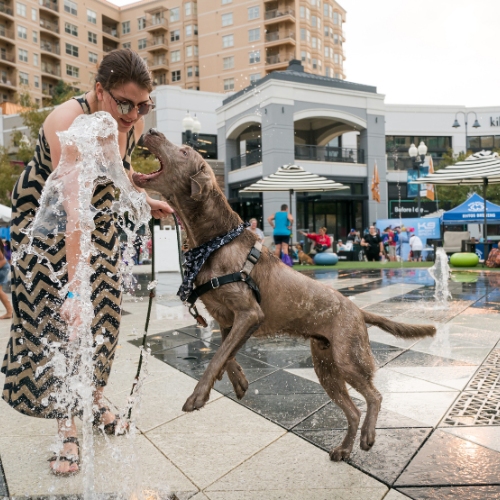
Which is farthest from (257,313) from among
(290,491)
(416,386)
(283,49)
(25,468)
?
(283,49)

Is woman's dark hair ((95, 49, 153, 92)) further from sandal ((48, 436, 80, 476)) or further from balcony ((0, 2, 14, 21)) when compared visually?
balcony ((0, 2, 14, 21))

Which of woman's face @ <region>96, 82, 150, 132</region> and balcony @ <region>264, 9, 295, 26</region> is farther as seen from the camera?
balcony @ <region>264, 9, 295, 26</region>

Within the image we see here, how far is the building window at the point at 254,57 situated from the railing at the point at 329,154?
74.2 ft

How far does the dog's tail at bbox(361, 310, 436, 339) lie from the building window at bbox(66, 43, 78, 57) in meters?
60.7

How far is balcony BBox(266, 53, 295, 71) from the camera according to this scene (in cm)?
4716

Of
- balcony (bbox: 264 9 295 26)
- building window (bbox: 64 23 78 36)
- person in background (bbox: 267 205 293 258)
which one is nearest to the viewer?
person in background (bbox: 267 205 293 258)

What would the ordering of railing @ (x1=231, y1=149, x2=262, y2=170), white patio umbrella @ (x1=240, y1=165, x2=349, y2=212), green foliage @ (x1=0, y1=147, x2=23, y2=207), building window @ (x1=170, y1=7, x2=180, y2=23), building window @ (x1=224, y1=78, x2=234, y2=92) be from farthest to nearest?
building window @ (x1=170, y1=7, x2=180, y2=23) < building window @ (x1=224, y1=78, x2=234, y2=92) < railing @ (x1=231, y1=149, x2=262, y2=170) < green foliage @ (x1=0, y1=147, x2=23, y2=207) < white patio umbrella @ (x1=240, y1=165, x2=349, y2=212)

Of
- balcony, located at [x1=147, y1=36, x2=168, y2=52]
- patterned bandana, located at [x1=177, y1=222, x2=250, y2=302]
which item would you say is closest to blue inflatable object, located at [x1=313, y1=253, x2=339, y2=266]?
patterned bandana, located at [x1=177, y1=222, x2=250, y2=302]

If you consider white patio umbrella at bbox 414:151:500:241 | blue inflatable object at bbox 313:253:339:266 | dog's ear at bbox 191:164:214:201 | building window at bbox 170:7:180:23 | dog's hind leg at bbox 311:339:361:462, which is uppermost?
building window at bbox 170:7:180:23

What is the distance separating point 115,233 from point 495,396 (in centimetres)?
301

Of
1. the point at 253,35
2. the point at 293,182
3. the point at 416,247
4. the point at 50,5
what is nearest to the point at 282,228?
the point at 293,182

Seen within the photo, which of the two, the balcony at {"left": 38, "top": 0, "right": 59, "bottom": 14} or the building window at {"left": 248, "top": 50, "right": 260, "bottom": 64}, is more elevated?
the balcony at {"left": 38, "top": 0, "right": 59, "bottom": 14}

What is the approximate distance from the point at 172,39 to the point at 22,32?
16.3 meters

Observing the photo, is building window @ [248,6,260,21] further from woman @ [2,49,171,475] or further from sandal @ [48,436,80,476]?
sandal @ [48,436,80,476]
